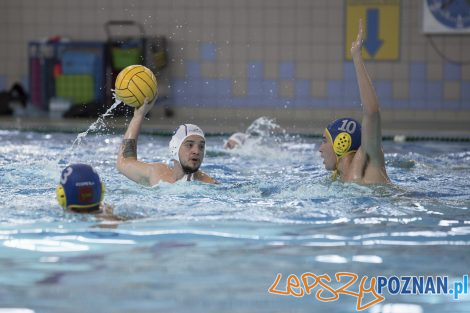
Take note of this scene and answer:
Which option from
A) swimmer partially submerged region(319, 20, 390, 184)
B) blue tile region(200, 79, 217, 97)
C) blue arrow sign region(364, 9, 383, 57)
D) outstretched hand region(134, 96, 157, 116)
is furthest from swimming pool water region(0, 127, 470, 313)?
blue tile region(200, 79, 217, 97)

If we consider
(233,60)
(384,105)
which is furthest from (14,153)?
Result: (384,105)

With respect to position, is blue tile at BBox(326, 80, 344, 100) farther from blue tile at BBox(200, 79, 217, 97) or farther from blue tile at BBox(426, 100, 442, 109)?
blue tile at BBox(200, 79, 217, 97)

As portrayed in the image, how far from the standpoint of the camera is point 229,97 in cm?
1254

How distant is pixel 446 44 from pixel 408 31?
536mm

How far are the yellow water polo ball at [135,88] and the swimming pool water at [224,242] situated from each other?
586 mm

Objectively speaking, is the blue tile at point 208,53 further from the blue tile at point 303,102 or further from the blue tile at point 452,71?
the blue tile at point 452,71

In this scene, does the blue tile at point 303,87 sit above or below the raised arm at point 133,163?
above

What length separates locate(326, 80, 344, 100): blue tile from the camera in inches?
487

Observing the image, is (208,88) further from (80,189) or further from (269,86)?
(80,189)

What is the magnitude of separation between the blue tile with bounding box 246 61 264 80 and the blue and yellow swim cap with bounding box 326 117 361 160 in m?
6.79

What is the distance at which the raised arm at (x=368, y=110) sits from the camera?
493 centimetres

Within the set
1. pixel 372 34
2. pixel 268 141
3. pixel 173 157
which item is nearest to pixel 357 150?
pixel 173 157

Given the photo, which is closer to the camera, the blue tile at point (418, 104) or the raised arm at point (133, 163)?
the raised arm at point (133, 163)

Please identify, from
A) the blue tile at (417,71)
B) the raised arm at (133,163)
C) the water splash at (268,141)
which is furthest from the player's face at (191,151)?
the blue tile at (417,71)
